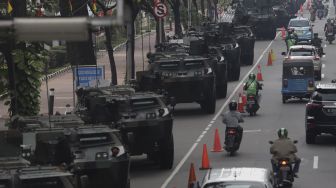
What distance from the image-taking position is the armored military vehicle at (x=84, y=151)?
1844cm

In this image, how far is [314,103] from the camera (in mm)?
26734

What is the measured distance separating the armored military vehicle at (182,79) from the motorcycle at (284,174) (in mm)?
12725

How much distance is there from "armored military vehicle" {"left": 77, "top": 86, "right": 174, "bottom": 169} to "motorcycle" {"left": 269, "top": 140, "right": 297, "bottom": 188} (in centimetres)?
341

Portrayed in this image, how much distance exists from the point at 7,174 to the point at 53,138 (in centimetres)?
475

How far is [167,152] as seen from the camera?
77.9 feet

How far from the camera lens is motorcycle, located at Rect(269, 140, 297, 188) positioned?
20406 millimetres

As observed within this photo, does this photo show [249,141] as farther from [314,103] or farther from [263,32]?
[263,32]

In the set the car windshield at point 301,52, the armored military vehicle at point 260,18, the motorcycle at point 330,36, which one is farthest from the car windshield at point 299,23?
the car windshield at point 301,52

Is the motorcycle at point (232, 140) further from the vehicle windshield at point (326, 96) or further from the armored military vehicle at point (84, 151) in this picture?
the armored military vehicle at point (84, 151)

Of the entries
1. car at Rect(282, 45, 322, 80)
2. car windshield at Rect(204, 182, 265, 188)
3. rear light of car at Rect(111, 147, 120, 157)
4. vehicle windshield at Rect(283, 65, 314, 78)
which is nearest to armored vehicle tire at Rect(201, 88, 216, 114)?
vehicle windshield at Rect(283, 65, 314, 78)

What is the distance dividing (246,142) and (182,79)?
18.5 feet

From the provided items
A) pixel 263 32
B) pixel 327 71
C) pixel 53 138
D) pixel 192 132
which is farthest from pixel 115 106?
pixel 263 32

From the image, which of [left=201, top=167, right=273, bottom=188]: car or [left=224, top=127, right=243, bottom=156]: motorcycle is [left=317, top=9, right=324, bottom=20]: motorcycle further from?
[left=201, top=167, right=273, bottom=188]: car

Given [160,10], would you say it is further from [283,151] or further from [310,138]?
[283,151]
